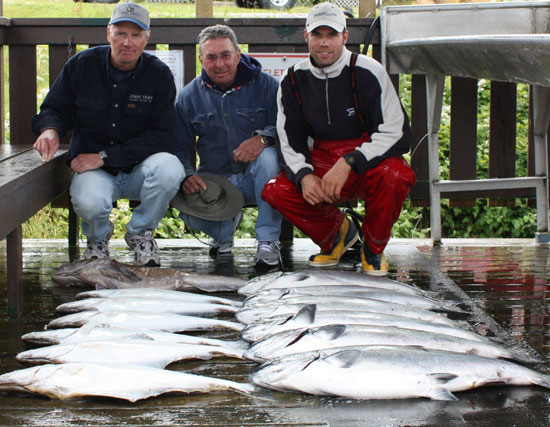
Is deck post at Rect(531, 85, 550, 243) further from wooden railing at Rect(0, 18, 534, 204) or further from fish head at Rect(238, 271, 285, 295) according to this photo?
fish head at Rect(238, 271, 285, 295)

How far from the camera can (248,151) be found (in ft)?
16.6

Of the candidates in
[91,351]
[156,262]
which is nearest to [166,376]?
[91,351]

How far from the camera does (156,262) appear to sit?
4965mm

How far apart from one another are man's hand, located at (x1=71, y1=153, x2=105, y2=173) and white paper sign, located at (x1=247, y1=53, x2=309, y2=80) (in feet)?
5.83

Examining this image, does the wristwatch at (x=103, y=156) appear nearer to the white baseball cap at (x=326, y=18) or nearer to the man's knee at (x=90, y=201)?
the man's knee at (x=90, y=201)

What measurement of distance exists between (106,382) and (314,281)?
1.68 m

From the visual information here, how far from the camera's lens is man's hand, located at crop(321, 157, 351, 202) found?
14.8 feet

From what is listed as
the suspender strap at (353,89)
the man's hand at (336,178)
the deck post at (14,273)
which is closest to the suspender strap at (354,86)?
the suspender strap at (353,89)

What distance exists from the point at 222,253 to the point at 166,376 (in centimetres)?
291

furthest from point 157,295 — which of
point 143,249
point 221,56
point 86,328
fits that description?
point 221,56

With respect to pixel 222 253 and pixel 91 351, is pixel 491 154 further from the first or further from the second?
pixel 91 351

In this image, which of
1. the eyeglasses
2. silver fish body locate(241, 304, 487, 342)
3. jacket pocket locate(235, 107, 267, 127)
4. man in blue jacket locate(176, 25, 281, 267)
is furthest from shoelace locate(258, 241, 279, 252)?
silver fish body locate(241, 304, 487, 342)

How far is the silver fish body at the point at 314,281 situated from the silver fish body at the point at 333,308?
0.37m

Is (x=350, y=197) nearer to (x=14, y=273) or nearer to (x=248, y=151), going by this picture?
(x=248, y=151)
